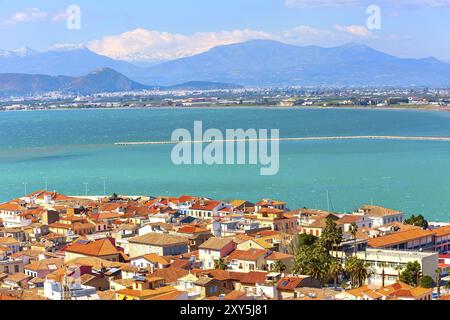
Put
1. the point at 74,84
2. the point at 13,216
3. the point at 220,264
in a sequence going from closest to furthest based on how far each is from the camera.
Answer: the point at 220,264, the point at 13,216, the point at 74,84

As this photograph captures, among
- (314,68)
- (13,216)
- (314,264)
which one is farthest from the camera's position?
(314,68)

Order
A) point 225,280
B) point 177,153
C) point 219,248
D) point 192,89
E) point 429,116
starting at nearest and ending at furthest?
point 225,280
point 219,248
point 177,153
point 429,116
point 192,89

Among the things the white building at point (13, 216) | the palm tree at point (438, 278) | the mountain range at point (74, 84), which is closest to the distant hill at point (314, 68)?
the mountain range at point (74, 84)

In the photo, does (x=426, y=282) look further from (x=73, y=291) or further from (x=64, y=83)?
(x=64, y=83)

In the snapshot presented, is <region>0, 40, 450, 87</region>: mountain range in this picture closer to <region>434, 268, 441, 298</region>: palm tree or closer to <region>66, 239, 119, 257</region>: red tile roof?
<region>66, 239, 119, 257</region>: red tile roof

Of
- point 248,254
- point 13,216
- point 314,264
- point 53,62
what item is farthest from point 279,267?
point 53,62

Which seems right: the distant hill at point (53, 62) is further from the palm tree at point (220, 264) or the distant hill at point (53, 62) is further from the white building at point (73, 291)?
the white building at point (73, 291)

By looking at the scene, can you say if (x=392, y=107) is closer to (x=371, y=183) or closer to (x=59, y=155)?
(x=59, y=155)
